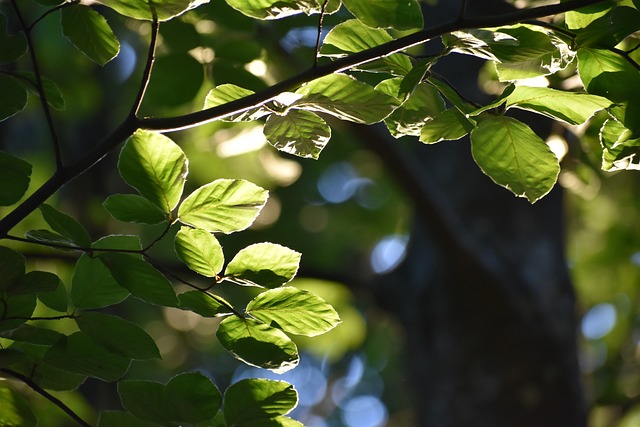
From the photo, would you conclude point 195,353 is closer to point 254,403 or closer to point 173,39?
point 173,39

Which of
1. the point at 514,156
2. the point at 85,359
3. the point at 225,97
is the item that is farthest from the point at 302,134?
the point at 85,359

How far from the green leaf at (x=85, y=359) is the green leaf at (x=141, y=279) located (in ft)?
0.33

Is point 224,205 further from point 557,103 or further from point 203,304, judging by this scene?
point 557,103

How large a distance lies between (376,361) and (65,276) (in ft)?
8.86

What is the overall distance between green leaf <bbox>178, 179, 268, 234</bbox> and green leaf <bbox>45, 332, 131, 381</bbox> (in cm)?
16

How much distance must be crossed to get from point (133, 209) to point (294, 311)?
171mm

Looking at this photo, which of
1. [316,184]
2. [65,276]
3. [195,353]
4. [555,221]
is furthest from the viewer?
A: [195,353]

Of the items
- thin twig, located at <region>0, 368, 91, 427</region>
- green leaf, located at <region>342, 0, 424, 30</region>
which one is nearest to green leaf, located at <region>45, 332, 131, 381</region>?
thin twig, located at <region>0, 368, 91, 427</region>

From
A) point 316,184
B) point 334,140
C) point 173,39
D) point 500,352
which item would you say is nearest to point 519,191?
point 173,39

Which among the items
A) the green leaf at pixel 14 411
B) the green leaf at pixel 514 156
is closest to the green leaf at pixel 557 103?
the green leaf at pixel 514 156

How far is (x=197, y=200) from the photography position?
2.02ft

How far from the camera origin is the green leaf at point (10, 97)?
656mm

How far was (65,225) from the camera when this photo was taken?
59 centimetres

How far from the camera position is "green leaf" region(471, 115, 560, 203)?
608mm
